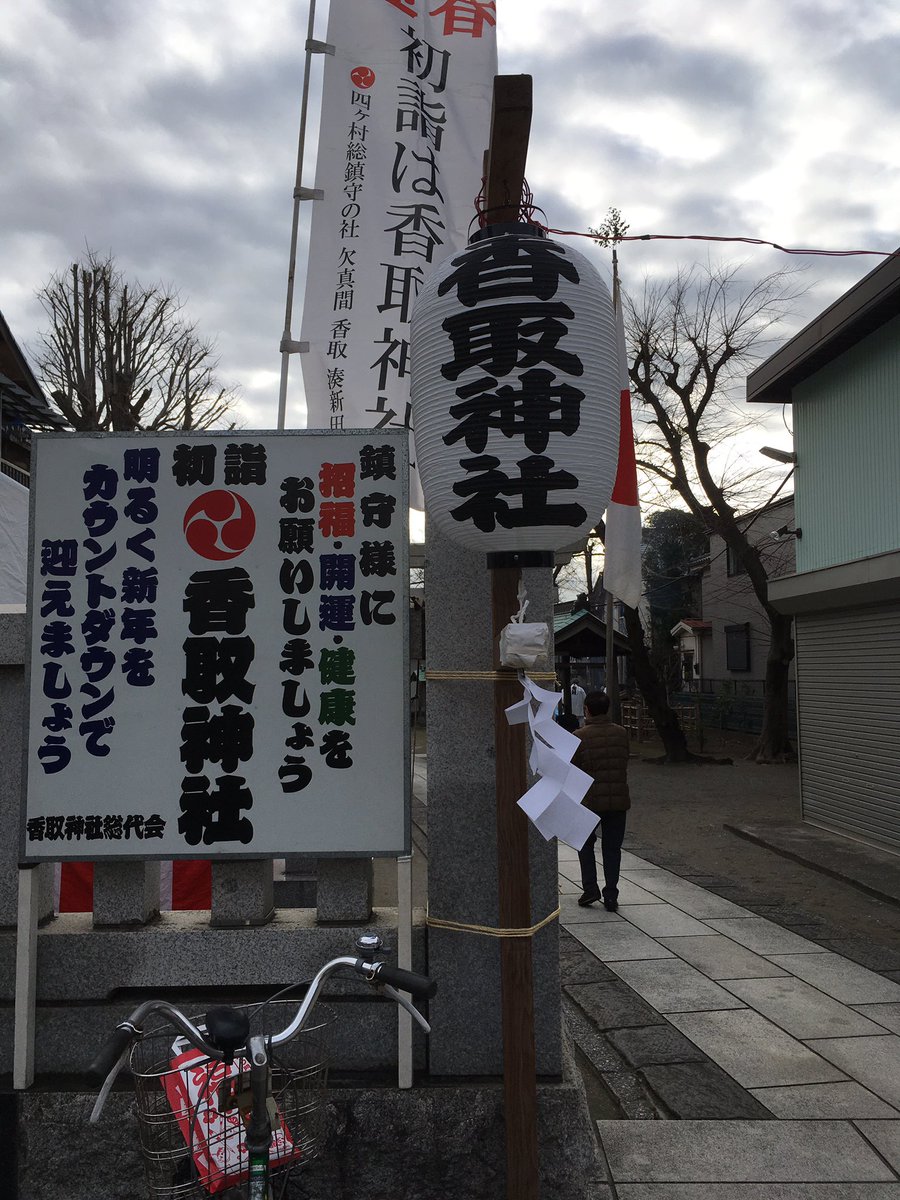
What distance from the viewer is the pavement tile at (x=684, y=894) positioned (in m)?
8.94

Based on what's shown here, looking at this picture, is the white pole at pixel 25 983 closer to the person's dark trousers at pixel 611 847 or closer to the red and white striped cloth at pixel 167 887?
the red and white striped cloth at pixel 167 887

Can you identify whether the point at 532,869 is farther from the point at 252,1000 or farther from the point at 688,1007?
the point at 688,1007

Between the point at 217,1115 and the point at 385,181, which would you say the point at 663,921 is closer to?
the point at 217,1115

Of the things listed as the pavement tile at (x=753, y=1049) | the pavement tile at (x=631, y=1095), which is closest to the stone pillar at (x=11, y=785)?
the pavement tile at (x=631, y=1095)

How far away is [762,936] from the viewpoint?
805 centimetres

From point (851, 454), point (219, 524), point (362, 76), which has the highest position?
point (362, 76)

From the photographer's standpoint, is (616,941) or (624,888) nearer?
(616,941)

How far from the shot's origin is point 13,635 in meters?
3.88

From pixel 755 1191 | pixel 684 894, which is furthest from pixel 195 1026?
pixel 684 894

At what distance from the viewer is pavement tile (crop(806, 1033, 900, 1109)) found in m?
4.88

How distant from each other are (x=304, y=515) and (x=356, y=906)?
169cm

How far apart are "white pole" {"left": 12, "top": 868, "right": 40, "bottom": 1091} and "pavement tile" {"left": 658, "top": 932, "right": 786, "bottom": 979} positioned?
5.03m

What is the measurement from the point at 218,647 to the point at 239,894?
3.48 feet

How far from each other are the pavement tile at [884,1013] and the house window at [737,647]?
27.9 m
